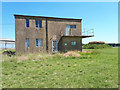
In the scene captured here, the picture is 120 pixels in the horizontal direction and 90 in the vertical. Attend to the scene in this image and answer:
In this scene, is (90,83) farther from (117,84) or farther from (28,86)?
(28,86)

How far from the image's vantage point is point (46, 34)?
1559 cm

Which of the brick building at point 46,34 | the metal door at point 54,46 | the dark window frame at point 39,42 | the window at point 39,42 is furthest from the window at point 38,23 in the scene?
the metal door at point 54,46

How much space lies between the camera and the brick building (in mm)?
14320

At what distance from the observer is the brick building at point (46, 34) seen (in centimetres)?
1432

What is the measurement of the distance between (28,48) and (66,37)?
665 centimetres

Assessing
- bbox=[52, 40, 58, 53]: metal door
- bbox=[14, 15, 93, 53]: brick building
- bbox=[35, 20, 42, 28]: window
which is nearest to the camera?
bbox=[14, 15, 93, 53]: brick building

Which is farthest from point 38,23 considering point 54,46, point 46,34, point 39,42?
point 54,46

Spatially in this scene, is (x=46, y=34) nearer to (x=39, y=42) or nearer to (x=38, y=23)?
(x=39, y=42)

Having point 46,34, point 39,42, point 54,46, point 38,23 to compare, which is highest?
point 38,23

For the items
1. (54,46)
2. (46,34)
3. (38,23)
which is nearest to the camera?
(38,23)

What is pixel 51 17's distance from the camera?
15.6 meters

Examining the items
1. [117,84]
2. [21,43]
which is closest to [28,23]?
[21,43]

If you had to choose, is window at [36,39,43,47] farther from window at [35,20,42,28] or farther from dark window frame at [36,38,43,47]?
window at [35,20,42,28]

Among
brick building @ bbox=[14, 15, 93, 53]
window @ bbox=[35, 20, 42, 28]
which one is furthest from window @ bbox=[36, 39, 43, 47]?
window @ bbox=[35, 20, 42, 28]
